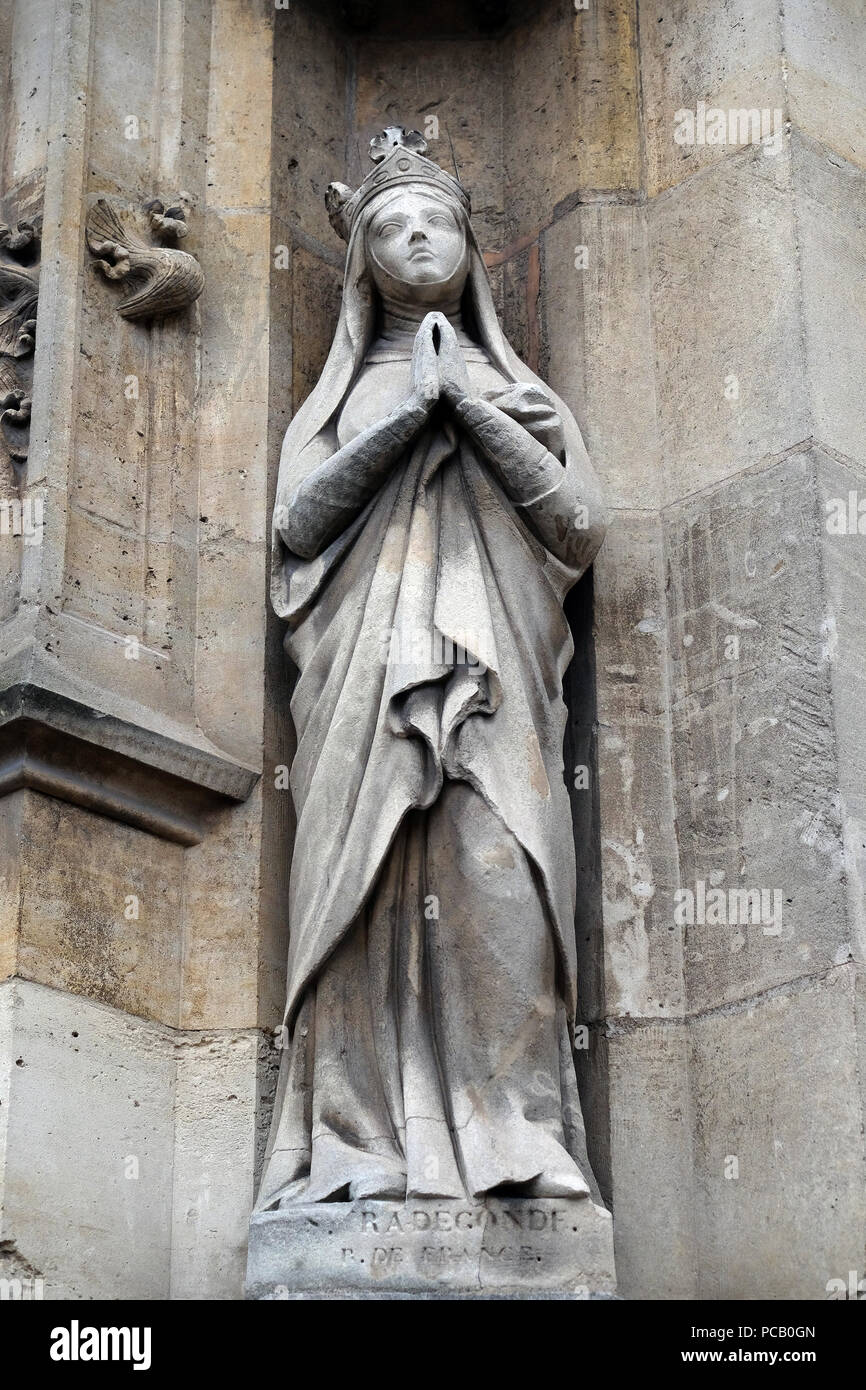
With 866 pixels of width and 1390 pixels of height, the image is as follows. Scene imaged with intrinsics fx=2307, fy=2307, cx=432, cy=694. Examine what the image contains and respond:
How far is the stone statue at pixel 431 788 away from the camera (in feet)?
17.5

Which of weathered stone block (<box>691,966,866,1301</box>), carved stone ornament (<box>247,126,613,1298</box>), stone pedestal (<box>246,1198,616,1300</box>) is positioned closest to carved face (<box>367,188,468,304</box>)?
carved stone ornament (<box>247,126,613,1298</box>)

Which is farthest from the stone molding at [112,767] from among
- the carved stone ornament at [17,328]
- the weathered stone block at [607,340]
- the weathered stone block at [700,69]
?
the weathered stone block at [700,69]

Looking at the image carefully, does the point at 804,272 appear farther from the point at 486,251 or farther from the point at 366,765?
the point at 366,765

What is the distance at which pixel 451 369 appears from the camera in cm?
582

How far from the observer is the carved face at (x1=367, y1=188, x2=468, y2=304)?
245 inches

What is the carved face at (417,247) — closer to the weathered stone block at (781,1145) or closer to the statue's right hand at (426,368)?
the statue's right hand at (426,368)

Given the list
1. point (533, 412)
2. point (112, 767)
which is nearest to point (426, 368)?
point (533, 412)

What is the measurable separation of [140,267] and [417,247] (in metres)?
0.80

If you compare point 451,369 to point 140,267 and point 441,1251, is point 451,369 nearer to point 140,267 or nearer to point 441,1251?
point 140,267

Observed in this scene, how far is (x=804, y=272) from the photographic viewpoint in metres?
6.21

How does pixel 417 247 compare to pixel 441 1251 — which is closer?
pixel 441 1251
